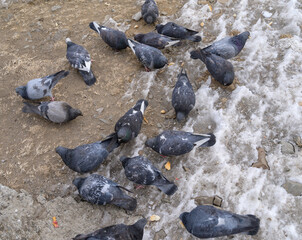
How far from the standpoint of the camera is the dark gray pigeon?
14.7 ft

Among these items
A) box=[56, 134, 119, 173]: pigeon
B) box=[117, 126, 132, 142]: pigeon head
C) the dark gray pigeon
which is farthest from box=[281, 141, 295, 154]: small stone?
box=[56, 134, 119, 173]: pigeon

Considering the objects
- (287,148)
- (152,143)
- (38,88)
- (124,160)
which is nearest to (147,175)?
(124,160)

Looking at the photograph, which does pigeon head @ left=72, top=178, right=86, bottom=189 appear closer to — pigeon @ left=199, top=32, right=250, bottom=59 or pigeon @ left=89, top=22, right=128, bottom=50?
pigeon @ left=89, top=22, right=128, bottom=50

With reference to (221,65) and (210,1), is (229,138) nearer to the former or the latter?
(221,65)

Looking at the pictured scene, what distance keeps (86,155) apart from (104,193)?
24.6 inches

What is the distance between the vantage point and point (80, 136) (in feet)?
14.4

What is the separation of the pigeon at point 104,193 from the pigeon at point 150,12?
11.7ft

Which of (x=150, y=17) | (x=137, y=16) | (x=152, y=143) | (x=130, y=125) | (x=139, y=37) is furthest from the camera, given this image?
(x=137, y=16)

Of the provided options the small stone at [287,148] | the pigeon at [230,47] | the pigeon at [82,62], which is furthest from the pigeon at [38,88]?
the small stone at [287,148]

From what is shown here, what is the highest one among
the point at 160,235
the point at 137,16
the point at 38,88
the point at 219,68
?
the point at 137,16

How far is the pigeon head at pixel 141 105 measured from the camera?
428 centimetres

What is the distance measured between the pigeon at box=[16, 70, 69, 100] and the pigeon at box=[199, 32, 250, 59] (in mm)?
2576

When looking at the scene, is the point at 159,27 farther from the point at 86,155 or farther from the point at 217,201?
the point at 217,201

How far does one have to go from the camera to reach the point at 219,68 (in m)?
4.50
